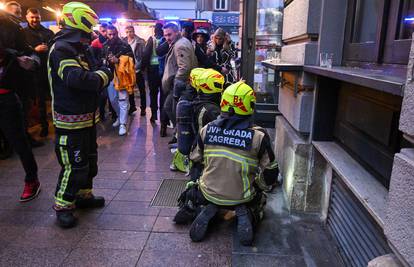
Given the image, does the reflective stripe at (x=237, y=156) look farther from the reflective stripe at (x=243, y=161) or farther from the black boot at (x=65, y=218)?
the black boot at (x=65, y=218)

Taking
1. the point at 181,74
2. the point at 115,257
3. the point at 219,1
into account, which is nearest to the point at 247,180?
the point at 115,257

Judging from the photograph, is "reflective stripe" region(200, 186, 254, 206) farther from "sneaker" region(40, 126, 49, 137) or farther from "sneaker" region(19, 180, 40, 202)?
"sneaker" region(40, 126, 49, 137)

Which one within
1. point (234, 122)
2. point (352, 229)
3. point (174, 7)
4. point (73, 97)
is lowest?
point (352, 229)

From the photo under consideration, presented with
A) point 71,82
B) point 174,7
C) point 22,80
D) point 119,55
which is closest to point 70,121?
point 71,82

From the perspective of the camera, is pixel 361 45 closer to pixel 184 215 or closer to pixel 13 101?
pixel 184 215

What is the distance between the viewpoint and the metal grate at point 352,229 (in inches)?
95.9

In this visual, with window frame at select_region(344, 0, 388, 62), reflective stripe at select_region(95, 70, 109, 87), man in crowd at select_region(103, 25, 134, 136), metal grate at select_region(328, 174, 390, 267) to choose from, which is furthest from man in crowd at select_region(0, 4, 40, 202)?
window frame at select_region(344, 0, 388, 62)

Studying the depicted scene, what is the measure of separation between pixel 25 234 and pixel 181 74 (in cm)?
312

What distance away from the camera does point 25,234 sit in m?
3.33

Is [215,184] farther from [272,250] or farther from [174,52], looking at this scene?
[174,52]

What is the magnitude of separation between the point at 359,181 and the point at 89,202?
8.90ft

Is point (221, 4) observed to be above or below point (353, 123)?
above

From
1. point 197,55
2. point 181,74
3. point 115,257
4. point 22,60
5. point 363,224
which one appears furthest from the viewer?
point 197,55

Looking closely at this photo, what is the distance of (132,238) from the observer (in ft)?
10.8
